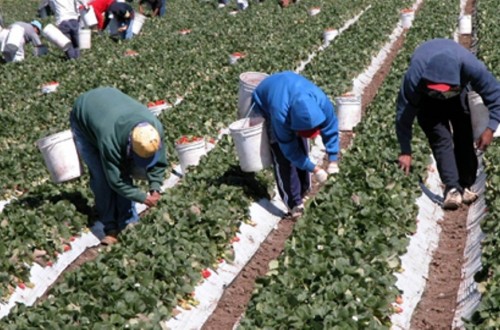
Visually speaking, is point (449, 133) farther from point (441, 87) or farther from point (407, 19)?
point (407, 19)

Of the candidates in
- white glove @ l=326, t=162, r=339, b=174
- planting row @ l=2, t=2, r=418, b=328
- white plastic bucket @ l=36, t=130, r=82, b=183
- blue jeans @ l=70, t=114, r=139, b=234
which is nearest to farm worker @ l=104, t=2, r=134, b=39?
planting row @ l=2, t=2, r=418, b=328

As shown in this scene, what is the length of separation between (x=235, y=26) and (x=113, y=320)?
1537cm

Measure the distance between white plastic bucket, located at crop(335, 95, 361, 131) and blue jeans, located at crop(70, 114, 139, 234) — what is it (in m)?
3.90

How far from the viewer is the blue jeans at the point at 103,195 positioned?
22.1 ft

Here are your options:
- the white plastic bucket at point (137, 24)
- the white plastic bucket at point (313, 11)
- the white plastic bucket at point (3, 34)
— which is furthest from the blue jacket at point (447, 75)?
the white plastic bucket at point (313, 11)

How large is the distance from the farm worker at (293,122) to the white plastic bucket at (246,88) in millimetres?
438

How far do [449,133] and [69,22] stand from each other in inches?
460

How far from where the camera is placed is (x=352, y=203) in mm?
6418

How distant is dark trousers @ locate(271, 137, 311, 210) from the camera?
22.5 feet

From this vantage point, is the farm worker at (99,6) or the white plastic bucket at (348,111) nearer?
the white plastic bucket at (348,111)

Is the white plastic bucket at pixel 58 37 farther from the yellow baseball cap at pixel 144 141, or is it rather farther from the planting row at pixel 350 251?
the yellow baseball cap at pixel 144 141

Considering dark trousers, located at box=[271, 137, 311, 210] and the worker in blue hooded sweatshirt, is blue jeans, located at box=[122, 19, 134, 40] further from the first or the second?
the worker in blue hooded sweatshirt

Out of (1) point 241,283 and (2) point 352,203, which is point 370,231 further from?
(1) point 241,283

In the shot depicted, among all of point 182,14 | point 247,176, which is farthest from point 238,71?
point 182,14
